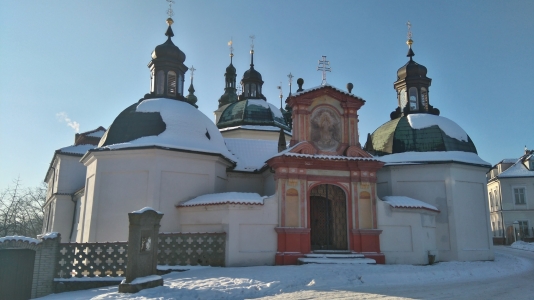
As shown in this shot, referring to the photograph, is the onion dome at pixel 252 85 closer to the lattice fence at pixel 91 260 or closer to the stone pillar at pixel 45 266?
the lattice fence at pixel 91 260

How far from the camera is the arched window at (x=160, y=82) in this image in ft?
77.1

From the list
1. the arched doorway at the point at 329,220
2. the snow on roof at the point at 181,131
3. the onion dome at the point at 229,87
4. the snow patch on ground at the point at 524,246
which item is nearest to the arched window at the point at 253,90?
the onion dome at the point at 229,87

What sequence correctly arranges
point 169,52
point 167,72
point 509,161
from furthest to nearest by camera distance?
1. point 509,161
2. point 169,52
3. point 167,72

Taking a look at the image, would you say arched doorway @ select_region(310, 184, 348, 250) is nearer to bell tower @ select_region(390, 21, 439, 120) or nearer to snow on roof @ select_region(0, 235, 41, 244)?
A: bell tower @ select_region(390, 21, 439, 120)

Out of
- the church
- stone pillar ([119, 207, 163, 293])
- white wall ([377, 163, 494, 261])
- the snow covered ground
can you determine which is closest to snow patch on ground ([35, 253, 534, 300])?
the snow covered ground

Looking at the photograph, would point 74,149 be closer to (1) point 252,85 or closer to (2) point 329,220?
(1) point 252,85

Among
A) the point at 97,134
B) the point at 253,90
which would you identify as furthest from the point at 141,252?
the point at 253,90

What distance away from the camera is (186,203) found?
18.4 m

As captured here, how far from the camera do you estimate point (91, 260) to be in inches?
546

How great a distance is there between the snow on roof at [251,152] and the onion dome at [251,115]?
17.7ft

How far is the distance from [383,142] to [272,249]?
9.76 m

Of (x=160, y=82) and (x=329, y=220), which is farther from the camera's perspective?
(x=160, y=82)

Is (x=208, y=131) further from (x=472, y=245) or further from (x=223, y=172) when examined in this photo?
(x=472, y=245)

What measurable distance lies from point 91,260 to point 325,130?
10.5m
